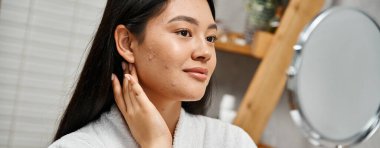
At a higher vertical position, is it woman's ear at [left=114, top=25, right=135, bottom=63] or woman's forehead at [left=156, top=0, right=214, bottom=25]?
woman's forehead at [left=156, top=0, right=214, bottom=25]

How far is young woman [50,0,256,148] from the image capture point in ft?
2.71

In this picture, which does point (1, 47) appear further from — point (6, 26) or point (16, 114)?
point (16, 114)

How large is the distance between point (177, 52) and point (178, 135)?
0.22 m

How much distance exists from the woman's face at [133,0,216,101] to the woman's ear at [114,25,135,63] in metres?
0.02

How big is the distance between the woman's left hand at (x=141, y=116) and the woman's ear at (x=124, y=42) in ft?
0.07

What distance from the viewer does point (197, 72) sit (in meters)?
0.84

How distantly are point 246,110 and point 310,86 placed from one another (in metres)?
0.59

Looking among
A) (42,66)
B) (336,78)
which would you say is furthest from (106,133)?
(42,66)

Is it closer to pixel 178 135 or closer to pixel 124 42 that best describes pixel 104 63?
pixel 124 42

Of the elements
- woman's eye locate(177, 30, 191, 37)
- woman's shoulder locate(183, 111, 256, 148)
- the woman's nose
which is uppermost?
woman's eye locate(177, 30, 191, 37)

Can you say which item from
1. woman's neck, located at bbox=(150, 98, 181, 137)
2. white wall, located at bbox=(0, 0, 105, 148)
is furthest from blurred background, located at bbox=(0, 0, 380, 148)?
woman's neck, located at bbox=(150, 98, 181, 137)

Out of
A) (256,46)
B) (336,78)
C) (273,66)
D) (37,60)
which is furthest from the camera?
(37,60)

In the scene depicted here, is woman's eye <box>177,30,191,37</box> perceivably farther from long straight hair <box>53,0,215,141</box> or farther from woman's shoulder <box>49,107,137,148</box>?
woman's shoulder <box>49,107,137,148</box>

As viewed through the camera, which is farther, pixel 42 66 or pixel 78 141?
pixel 42 66
